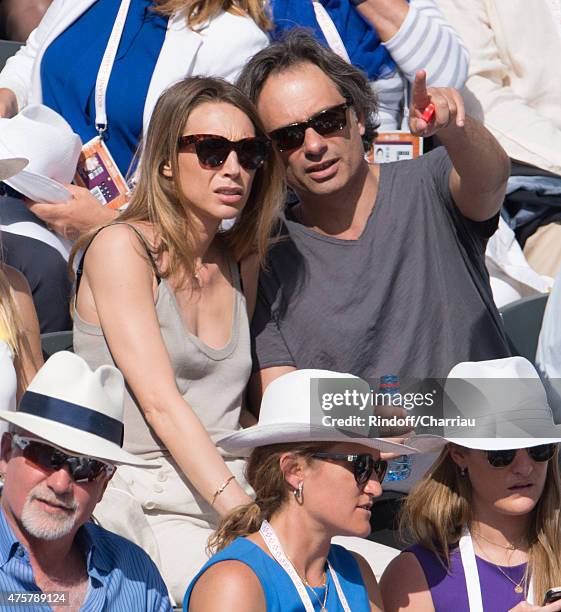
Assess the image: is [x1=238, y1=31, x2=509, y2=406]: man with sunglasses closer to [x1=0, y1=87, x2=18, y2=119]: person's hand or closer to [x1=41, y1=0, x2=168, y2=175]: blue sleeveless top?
[x1=41, y1=0, x2=168, y2=175]: blue sleeveless top

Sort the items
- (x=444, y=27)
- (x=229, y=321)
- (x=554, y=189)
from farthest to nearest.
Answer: (x=554, y=189)
(x=444, y=27)
(x=229, y=321)

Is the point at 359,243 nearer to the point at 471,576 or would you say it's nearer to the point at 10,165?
the point at 10,165

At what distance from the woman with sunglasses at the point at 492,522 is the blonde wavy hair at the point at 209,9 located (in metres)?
1.80

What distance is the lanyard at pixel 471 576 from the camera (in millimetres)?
2740

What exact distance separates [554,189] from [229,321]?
2027mm

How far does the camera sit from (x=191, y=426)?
10.2ft

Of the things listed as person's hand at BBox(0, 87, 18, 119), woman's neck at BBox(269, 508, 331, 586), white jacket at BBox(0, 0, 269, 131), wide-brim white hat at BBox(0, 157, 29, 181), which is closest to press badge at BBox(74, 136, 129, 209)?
white jacket at BBox(0, 0, 269, 131)

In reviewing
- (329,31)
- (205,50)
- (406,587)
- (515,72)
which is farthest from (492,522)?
(515,72)

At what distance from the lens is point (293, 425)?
101 inches

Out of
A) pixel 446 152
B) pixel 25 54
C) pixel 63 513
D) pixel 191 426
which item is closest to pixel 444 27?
pixel 446 152

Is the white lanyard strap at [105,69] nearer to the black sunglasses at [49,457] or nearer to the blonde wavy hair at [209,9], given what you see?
the blonde wavy hair at [209,9]

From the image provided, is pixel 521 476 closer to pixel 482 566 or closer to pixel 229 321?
pixel 482 566

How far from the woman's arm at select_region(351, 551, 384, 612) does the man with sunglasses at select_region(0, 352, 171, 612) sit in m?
0.44

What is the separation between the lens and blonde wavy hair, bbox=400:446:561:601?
279 centimetres
